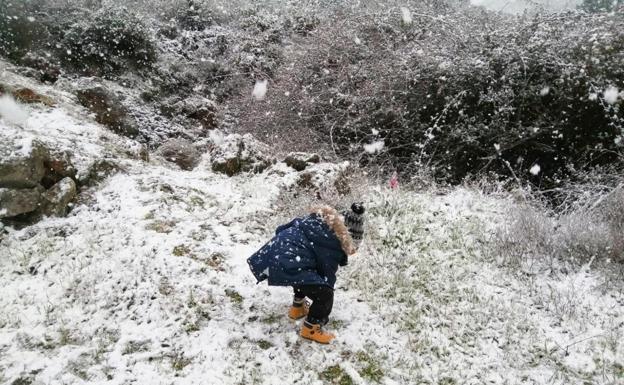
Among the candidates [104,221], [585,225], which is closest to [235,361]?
[104,221]

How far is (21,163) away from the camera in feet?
19.4

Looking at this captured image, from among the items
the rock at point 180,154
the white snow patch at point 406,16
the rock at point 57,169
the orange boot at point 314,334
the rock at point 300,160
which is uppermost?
the white snow patch at point 406,16

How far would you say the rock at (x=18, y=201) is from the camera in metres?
5.72

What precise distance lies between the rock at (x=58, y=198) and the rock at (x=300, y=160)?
336cm

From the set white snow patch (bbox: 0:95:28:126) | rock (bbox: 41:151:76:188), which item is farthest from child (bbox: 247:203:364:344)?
white snow patch (bbox: 0:95:28:126)

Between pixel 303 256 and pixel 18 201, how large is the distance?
4031 mm

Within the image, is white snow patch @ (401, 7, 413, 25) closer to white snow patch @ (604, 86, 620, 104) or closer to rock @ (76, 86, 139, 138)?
white snow patch @ (604, 86, 620, 104)

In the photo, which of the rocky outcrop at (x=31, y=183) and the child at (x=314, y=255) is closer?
the child at (x=314, y=255)

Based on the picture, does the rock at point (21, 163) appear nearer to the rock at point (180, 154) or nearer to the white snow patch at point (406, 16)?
the rock at point (180, 154)

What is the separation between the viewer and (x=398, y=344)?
4.32 m

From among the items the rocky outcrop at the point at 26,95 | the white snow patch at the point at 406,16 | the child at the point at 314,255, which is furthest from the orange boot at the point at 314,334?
the white snow patch at the point at 406,16

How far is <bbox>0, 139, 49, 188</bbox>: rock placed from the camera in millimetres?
5797

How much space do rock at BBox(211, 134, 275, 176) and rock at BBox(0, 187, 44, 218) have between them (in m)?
2.94

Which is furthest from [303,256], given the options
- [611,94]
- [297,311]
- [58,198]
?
[611,94]
